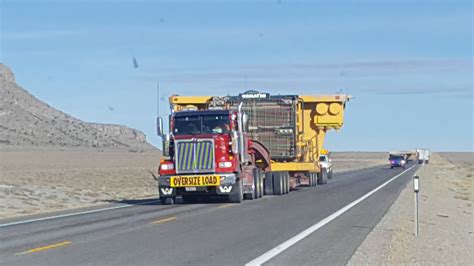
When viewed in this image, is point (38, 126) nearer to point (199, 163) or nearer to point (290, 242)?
point (199, 163)

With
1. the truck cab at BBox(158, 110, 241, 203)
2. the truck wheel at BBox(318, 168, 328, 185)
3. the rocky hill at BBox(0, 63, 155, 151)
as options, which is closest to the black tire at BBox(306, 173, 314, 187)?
the truck wheel at BBox(318, 168, 328, 185)

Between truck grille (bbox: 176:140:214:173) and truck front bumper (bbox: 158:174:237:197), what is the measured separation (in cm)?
54

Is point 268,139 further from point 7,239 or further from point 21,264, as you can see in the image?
point 21,264

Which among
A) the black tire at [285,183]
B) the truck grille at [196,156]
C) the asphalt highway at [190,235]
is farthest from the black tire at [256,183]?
the black tire at [285,183]

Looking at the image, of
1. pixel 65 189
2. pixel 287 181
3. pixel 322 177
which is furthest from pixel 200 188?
pixel 322 177

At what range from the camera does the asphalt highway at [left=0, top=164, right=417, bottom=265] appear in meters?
15.0

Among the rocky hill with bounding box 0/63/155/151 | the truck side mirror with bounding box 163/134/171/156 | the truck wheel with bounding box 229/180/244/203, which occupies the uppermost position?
the rocky hill with bounding box 0/63/155/151

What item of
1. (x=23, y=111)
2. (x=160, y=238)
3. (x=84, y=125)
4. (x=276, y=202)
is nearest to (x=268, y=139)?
(x=276, y=202)

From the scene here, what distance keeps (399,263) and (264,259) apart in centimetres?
222

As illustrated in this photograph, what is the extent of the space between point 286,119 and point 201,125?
7.89 metres

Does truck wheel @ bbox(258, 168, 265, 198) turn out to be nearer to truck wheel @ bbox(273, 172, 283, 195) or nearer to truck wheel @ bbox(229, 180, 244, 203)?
truck wheel @ bbox(273, 172, 283, 195)

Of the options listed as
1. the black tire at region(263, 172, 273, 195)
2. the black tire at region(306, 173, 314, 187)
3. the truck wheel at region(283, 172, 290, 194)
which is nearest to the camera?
the black tire at region(263, 172, 273, 195)

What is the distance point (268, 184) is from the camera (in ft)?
119

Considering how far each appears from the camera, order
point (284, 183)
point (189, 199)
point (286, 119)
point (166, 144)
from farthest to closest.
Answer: point (284, 183)
point (286, 119)
point (189, 199)
point (166, 144)
